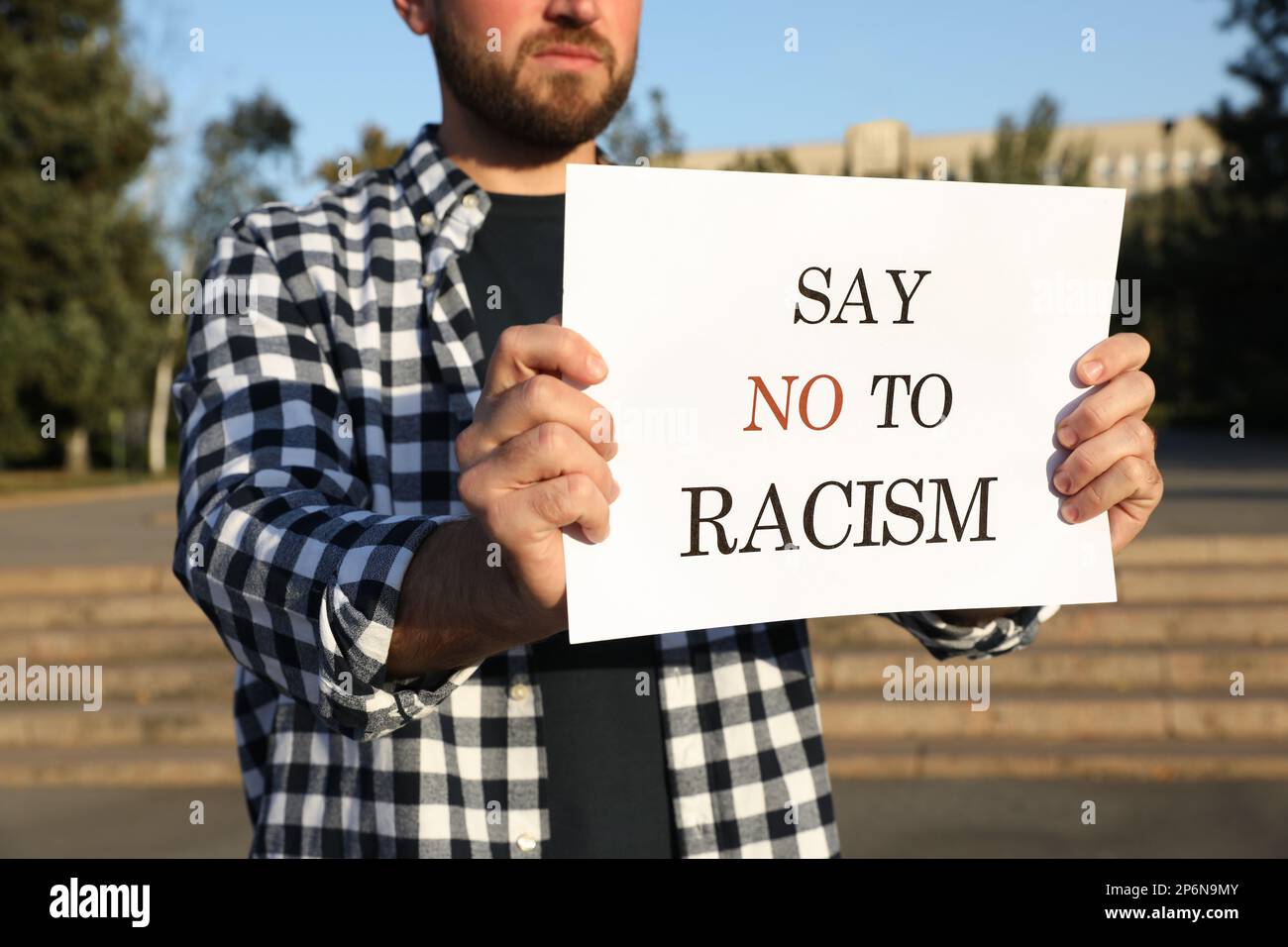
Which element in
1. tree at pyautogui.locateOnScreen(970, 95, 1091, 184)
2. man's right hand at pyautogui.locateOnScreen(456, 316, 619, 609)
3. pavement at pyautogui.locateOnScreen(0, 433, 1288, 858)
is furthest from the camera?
tree at pyautogui.locateOnScreen(970, 95, 1091, 184)

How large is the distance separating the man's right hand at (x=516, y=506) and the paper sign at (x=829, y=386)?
0.04m

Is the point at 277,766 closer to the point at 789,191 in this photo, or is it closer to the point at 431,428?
the point at 431,428

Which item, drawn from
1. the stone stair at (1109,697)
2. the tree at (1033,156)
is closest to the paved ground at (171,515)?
the stone stair at (1109,697)

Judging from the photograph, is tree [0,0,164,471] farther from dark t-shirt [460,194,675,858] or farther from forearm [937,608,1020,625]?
forearm [937,608,1020,625]

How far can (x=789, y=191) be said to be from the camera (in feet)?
4.05

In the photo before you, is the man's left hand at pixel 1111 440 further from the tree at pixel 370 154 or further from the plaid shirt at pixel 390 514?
the tree at pixel 370 154

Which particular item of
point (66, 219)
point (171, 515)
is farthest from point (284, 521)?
point (66, 219)

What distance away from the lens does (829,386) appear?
1271 millimetres

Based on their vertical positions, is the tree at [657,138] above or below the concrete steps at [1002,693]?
above

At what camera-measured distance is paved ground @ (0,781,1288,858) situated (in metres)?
4.83

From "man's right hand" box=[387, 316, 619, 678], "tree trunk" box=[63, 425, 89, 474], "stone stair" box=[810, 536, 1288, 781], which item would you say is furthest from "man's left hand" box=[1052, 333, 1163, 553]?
"tree trunk" box=[63, 425, 89, 474]

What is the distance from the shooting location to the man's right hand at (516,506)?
104 cm

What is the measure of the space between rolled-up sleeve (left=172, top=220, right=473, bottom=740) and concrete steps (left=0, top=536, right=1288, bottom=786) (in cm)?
481
